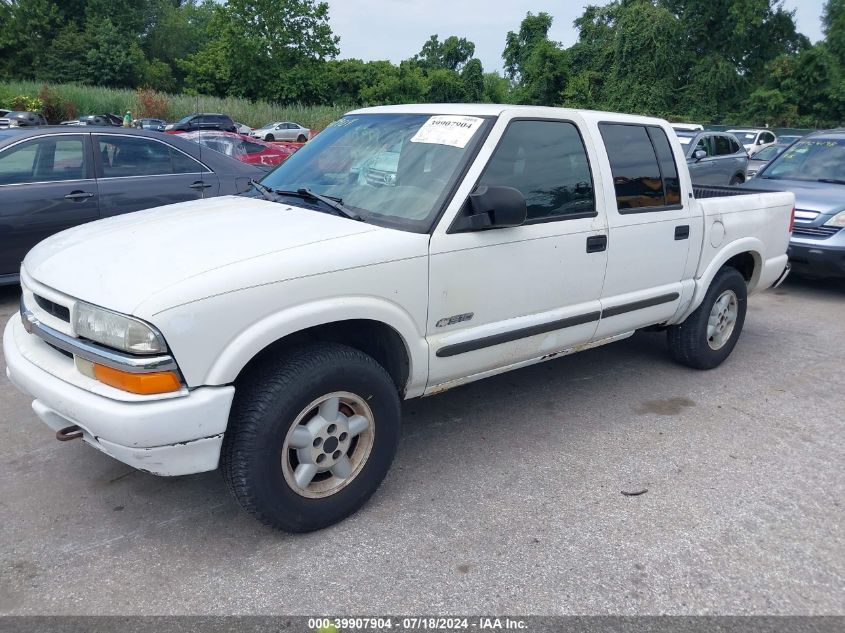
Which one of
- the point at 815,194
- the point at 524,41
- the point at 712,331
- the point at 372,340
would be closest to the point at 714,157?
the point at 815,194

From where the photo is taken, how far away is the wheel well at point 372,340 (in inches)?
122

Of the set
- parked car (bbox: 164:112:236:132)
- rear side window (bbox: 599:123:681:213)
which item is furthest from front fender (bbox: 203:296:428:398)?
parked car (bbox: 164:112:236:132)

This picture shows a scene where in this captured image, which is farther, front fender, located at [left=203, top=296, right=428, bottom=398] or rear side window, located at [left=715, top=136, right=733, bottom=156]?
rear side window, located at [left=715, top=136, right=733, bottom=156]

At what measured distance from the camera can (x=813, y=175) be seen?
8477mm

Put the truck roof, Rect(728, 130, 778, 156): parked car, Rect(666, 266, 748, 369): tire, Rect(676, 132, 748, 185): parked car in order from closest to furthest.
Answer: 1. the truck roof
2. Rect(666, 266, 748, 369): tire
3. Rect(676, 132, 748, 185): parked car
4. Rect(728, 130, 778, 156): parked car

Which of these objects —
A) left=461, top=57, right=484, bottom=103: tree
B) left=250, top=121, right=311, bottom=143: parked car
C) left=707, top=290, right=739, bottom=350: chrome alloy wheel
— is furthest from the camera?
left=461, top=57, right=484, bottom=103: tree

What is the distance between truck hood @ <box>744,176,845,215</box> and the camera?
7523 mm

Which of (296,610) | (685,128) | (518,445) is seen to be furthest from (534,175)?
(685,128)

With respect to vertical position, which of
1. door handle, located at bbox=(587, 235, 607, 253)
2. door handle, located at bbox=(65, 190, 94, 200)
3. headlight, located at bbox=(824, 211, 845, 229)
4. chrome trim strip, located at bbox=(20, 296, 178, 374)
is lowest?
headlight, located at bbox=(824, 211, 845, 229)

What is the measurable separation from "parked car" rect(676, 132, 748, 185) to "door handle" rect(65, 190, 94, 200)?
976 cm

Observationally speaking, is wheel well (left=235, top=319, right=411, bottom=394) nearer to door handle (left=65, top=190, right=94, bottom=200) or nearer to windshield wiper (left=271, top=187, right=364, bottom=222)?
windshield wiper (left=271, top=187, right=364, bottom=222)

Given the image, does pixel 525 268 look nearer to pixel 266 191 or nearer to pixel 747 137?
pixel 266 191

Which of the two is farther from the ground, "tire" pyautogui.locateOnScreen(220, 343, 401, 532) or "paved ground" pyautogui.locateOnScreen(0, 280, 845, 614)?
"tire" pyautogui.locateOnScreen(220, 343, 401, 532)

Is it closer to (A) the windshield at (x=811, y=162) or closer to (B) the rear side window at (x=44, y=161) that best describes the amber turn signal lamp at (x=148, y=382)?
(B) the rear side window at (x=44, y=161)
